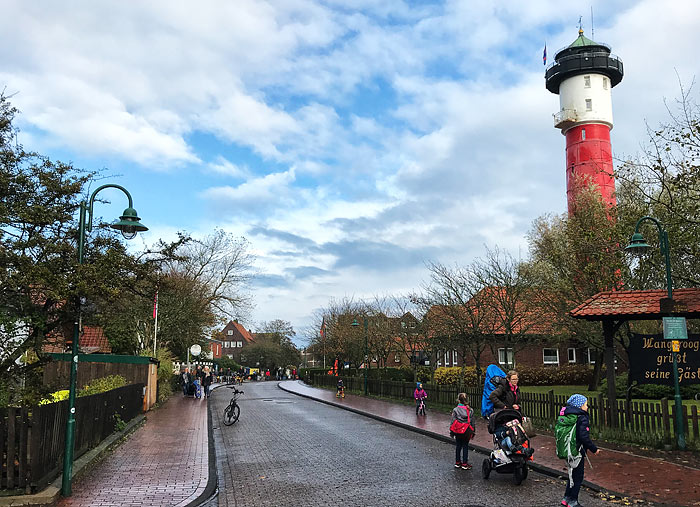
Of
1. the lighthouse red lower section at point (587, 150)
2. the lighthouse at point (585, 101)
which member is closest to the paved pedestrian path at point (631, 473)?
the lighthouse red lower section at point (587, 150)

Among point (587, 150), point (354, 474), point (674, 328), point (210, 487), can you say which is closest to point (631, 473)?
point (674, 328)

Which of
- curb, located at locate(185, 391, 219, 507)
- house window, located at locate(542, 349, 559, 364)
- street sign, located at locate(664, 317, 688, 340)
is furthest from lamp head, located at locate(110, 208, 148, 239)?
house window, located at locate(542, 349, 559, 364)

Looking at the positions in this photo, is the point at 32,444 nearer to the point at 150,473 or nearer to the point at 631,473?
the point at 150,473

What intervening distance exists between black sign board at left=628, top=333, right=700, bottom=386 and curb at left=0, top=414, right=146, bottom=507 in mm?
11613

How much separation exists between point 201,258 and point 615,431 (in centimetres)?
3714

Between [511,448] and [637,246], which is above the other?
[637,246]

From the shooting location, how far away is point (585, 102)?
44.2m

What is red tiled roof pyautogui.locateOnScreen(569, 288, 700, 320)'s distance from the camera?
12992 mm

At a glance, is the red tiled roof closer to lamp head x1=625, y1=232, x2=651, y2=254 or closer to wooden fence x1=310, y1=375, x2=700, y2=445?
lamp head x1=625, y1=232, x2=651, y2=254

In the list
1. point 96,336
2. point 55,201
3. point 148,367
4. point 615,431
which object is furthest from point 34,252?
point 96,336

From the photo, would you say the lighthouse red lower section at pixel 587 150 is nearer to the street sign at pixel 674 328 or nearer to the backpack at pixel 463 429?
the street sign at pixel 674 328

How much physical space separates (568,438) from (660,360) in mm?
6582

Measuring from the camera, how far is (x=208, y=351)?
2286 inches

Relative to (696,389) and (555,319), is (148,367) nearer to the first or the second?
(555,319)
